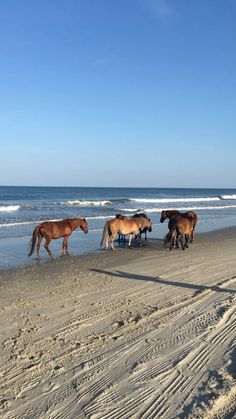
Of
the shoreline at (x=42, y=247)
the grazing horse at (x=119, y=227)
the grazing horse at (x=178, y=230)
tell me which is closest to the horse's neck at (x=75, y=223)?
the shoreline at (x=42, y=247)

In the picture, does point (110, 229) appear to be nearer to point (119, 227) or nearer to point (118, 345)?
point (119, 227)

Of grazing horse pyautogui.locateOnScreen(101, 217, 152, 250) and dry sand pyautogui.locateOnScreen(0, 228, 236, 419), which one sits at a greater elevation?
grazing horse pyautogui.locateOnScreen(101, 217, 152, 250)

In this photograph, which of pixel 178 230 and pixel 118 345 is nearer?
pixel 118 345

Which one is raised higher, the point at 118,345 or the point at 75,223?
the point at 75,223

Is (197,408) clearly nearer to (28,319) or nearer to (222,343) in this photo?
(222,343)

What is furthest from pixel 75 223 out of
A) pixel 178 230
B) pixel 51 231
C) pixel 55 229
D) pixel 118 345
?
pixel 118 345

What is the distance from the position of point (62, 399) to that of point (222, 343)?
234 centimetres

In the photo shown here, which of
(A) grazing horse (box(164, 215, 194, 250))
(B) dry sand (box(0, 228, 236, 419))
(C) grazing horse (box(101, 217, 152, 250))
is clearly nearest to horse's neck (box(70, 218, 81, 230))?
(C) grazing horse (box(101, 217, 152, 250))

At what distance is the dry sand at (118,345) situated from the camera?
3.91 m

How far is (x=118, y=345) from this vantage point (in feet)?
17.2

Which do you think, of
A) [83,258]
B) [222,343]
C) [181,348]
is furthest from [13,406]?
[83,258]

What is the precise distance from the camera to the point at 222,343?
207 inches

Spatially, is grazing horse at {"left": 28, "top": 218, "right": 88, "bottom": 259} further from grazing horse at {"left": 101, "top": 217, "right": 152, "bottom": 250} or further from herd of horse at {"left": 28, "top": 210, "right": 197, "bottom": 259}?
grazing horse at {"left": 101, "top": 217, "right": 152, "bottom": 250}

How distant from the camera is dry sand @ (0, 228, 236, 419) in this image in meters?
3.91
